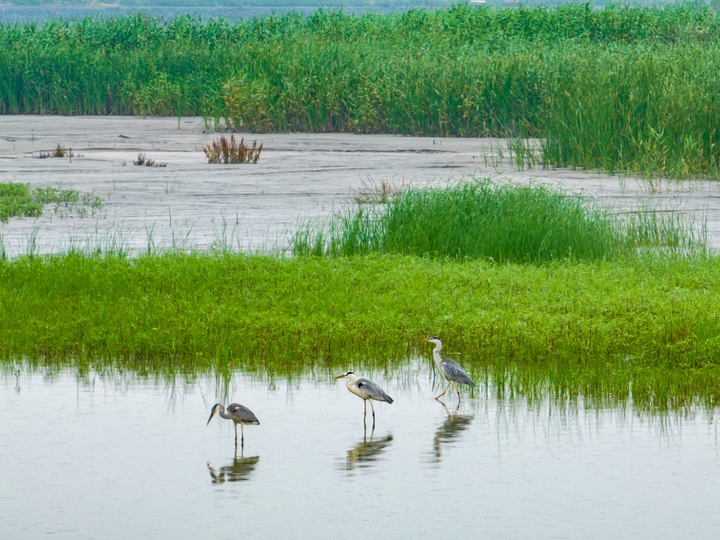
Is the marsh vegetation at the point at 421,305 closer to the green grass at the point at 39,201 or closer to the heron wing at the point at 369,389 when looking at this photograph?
the heron wing at the point at 369,389

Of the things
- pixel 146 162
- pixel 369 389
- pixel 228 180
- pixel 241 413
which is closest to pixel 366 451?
pixel 369 389

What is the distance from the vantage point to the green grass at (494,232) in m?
12.6

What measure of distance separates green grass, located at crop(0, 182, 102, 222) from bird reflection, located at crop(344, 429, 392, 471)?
985 cm

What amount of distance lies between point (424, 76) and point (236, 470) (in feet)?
68.0

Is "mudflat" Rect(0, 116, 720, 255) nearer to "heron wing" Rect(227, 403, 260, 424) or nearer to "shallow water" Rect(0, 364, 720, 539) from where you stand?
"shallow water" Rect(0, 364, 720, 539)

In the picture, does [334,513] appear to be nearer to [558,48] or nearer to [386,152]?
[386,152]

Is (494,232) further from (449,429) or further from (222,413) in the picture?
(222,413)

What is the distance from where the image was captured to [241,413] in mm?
6523

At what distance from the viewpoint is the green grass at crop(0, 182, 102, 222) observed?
642 inches

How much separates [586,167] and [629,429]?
13.6 metres

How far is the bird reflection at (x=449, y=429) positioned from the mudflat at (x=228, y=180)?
6.40m

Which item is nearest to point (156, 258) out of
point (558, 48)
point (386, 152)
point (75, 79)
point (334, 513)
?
point (334, 513)

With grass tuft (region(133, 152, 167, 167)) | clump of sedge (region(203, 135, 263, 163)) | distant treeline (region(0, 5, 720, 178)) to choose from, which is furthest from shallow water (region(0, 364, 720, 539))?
clump of sedge (region(203, 135, 263, 163))

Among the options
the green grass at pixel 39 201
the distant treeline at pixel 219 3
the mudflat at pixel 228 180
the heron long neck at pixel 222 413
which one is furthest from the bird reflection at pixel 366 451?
the distant treeline at pixel 219 3
